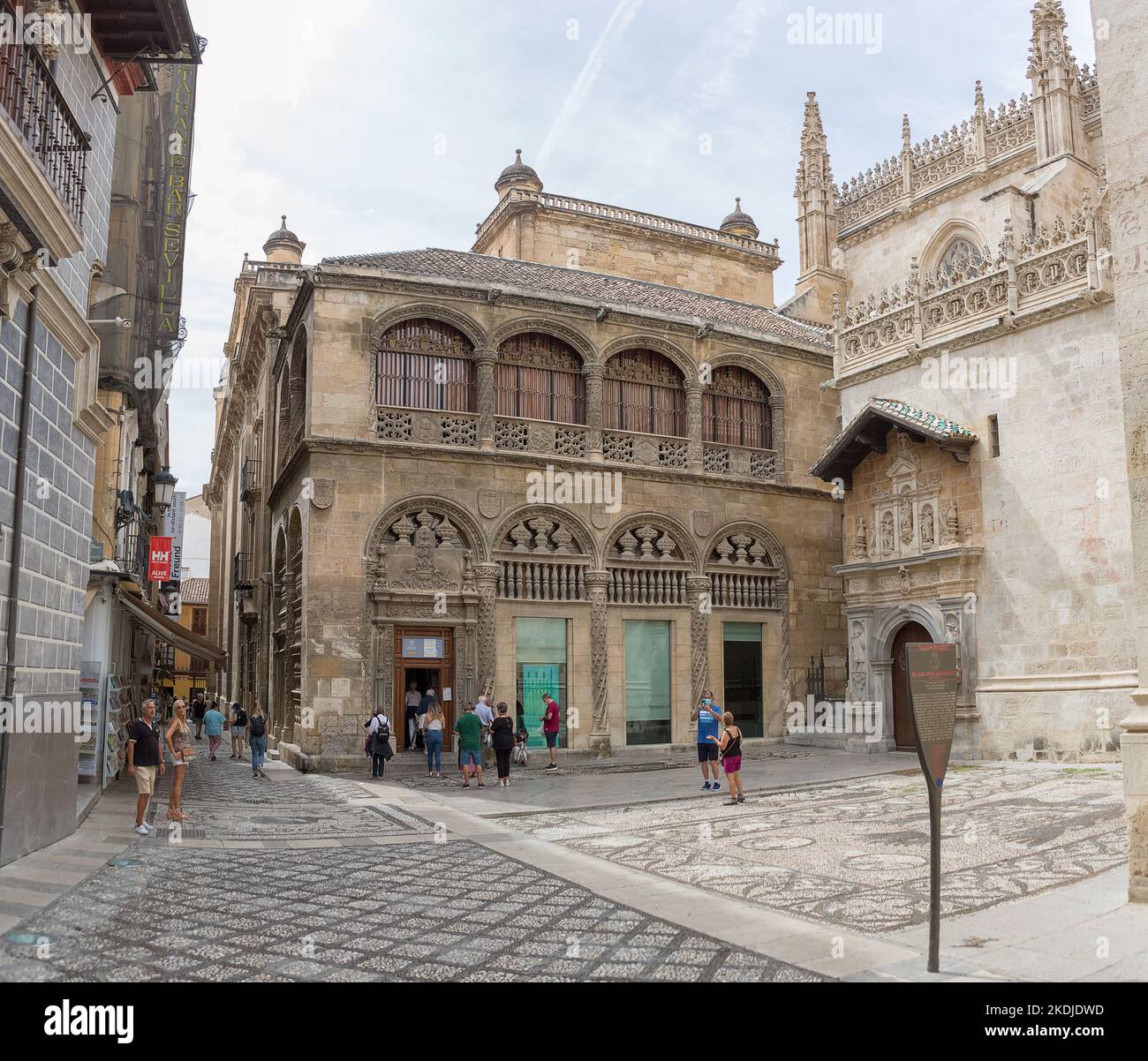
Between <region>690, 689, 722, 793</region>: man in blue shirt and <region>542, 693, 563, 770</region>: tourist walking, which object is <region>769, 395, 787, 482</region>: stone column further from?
<region>690, 689, 722, 793</region>: man in blue shirt

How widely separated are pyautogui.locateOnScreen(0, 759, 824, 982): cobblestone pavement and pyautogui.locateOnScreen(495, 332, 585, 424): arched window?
45.3 feet

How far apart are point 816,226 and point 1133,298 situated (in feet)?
91.6

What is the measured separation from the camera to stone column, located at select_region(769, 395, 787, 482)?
2656 cm

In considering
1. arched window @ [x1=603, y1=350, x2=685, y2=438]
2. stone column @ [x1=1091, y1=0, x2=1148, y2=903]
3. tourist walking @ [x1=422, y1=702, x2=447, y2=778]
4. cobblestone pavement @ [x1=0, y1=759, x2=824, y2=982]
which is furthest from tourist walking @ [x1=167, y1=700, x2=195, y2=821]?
arched window @ [x1=603, y1=350, x2=685, y2=438]

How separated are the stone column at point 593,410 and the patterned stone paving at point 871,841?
10467 millimetres

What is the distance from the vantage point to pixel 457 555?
2217 cm

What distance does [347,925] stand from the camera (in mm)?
7191

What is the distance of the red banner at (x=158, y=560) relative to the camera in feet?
93.3

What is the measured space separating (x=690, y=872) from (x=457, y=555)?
44.8ft

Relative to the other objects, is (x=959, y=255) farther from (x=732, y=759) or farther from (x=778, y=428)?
(x=732, y=759)

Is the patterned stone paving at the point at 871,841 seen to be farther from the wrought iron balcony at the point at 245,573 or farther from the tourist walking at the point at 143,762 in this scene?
the wrought iron balcony at the point at 245,573

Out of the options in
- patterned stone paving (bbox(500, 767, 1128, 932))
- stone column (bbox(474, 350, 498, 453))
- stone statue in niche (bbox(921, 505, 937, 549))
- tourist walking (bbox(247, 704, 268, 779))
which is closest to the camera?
patterned stone paving (bbox(500, 767, 1128, 932))

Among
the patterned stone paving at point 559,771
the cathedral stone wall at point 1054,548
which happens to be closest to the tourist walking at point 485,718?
the patterned stone paving at point 559,771
